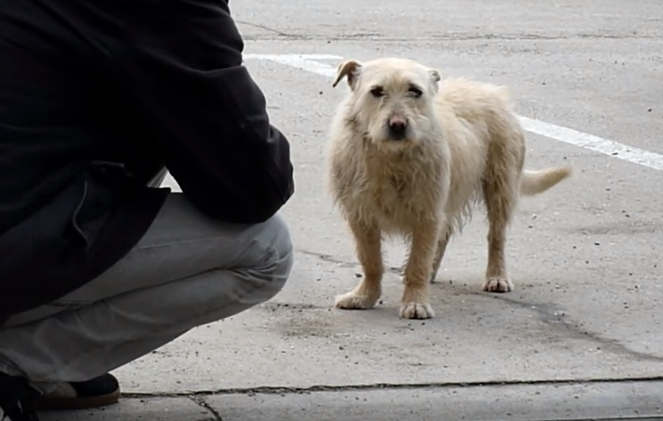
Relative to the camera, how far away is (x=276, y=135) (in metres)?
3.77

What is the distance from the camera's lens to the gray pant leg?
12.3 ft

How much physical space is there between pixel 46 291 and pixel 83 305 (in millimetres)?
192

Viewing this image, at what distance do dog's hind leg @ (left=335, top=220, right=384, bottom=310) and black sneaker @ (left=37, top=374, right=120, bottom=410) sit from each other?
4.92 ft

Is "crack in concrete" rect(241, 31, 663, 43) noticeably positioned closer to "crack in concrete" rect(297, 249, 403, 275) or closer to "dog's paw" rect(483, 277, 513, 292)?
"crack in concrete" rect(297, 249, 403, 275)

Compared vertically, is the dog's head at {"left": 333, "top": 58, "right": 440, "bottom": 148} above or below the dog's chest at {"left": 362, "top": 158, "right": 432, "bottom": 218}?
above

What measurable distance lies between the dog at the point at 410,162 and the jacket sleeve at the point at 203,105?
1.65 meters

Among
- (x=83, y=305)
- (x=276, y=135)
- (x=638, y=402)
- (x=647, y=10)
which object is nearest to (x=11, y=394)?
(x=83, y=305)

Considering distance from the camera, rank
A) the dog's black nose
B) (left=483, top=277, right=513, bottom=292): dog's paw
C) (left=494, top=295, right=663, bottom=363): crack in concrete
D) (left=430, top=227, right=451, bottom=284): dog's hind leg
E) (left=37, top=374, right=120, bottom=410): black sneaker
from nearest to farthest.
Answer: (left=37, top=374, right=120, bottom=410): black sneaker
(left=494, top=295, right=663, bottom=363): crack in concrete
the dog's black nose
(left=483, top=277, right=513, bottom=292): dog's paw
(left=430, top=227, right=451, bottom=284): dog's hind leg

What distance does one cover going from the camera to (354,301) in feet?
18.2

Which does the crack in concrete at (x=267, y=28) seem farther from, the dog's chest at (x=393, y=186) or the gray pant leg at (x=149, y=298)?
the gray pant leg at (x=149, y=298)

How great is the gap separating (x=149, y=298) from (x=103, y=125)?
0.48 m

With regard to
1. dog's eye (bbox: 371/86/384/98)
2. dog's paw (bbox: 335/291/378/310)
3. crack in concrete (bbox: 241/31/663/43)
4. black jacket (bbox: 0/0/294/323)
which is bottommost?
crack in concrete (bbox: 241/31/663/43)

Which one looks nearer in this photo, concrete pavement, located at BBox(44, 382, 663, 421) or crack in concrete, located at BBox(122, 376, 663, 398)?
concrete pavement, located at BBox(44, 382, 663, 421)

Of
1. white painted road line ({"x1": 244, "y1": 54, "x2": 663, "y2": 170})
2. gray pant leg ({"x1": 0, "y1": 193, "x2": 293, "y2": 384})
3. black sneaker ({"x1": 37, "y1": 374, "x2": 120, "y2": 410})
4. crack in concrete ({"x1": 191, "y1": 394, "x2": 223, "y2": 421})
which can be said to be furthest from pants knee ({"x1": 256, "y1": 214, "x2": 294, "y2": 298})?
white painted road line ({"x1": 244, "y1": 54, "x2": 663, "y2": 170})
